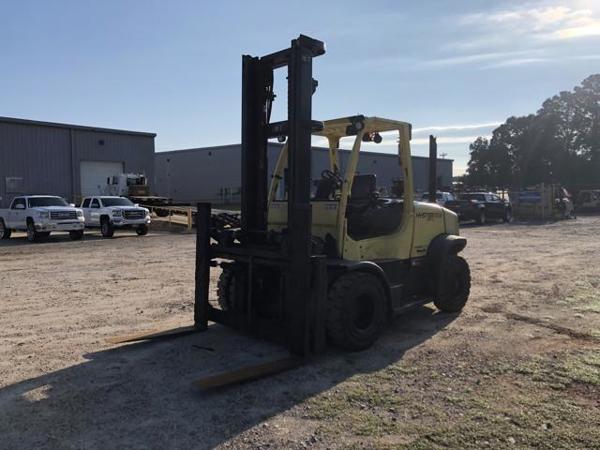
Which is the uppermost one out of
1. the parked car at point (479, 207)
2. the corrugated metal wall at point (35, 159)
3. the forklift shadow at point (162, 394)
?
the corrugated metal wall at point (35, 159)

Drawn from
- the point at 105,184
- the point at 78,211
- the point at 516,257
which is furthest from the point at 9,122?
the point at 516,257

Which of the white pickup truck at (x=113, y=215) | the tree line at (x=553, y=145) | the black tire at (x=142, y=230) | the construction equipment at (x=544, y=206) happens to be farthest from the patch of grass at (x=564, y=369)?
the tree line at (x=553, y=145)

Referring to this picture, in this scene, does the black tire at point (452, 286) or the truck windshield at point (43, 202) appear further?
the truck windshield at point (43, 202)

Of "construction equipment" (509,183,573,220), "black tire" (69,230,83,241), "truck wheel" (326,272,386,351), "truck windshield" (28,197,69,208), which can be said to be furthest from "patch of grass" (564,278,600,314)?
"construction equipment" (509,183,573,220)

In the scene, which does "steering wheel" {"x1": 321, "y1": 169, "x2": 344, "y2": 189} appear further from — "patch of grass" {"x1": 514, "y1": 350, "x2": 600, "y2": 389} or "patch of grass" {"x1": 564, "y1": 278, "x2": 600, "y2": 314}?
"patch of grass" {"x1": 564, "y1": 278, "x2": 600, "y2": 314}

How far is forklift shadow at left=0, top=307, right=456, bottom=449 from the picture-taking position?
4.02 m

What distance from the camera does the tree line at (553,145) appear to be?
6009 cm

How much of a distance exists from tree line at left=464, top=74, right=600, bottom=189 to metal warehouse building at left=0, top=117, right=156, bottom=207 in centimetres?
4463

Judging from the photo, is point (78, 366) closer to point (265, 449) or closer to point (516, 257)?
point (265, 449)

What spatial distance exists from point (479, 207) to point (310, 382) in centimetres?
2681

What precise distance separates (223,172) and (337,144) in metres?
46.1

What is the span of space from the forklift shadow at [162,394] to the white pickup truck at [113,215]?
17.6 metres

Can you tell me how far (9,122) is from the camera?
32.8 m

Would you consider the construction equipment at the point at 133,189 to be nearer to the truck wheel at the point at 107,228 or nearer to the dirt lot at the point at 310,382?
the truck wheel at the point at 107,228
